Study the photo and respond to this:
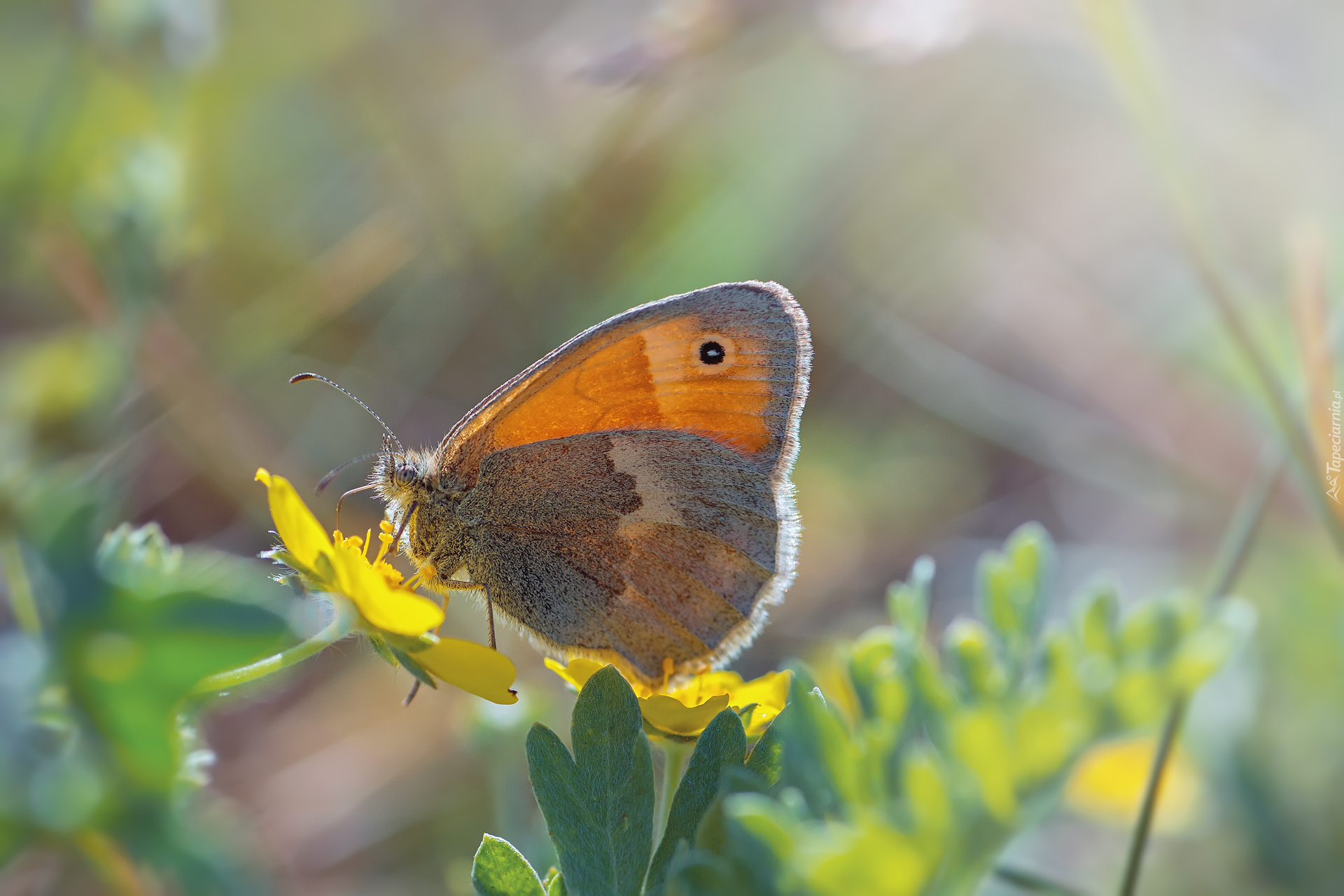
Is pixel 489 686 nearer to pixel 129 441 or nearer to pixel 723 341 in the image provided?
pixel 723 341

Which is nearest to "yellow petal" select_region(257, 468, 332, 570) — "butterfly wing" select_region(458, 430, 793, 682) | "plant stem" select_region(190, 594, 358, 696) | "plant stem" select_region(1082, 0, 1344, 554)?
"plant stem" select_region(190, 594, 358, 696)

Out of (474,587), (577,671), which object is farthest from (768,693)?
(474,587)

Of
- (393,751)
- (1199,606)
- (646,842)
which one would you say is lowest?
(393,751)

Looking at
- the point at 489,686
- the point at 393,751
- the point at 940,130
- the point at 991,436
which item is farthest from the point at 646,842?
the point at 940,130

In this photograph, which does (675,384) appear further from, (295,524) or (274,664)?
(274,664)

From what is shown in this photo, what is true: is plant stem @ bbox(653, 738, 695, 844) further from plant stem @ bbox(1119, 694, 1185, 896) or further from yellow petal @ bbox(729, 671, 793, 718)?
plant stem @ bbox(1119, 694, 1185, 896)

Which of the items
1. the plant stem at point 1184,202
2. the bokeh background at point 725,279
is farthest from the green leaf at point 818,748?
the plant stem at point 1184,202
